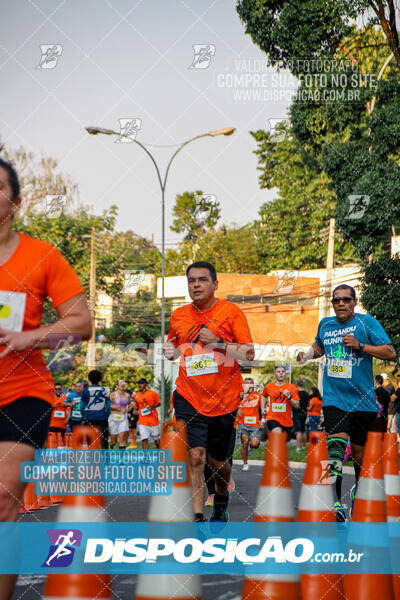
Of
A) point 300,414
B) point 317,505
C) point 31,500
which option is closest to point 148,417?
point 300,414

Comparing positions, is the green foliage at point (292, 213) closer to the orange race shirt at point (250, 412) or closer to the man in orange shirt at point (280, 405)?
the orange race shirt at point (250, 412)

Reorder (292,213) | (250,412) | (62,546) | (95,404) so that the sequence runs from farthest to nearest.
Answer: (292,213)
(250,412)
(95,404)
(62,546)

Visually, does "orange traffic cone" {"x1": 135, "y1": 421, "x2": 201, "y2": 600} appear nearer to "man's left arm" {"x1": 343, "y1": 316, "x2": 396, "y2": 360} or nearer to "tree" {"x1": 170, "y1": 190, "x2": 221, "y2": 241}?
"man's left arm" {"x1": 343, "y1": 316, "x2": 396, "y2": 360}

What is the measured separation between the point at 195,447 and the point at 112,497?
4.78 meters

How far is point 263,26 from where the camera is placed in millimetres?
15930

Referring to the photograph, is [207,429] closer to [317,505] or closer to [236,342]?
[236,342]

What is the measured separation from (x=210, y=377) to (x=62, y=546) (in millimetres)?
2452

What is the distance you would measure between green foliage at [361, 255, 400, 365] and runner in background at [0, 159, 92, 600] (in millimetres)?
12006

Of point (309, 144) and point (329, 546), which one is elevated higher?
point (309, 144)

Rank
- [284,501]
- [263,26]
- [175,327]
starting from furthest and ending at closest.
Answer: [263,26] → [175,327] → [284,501]

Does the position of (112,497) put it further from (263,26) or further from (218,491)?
(263,26)

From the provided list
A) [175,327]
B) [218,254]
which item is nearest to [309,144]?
[175,327]

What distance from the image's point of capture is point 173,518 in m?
4.11

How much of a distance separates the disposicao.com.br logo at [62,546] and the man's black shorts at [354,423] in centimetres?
342
